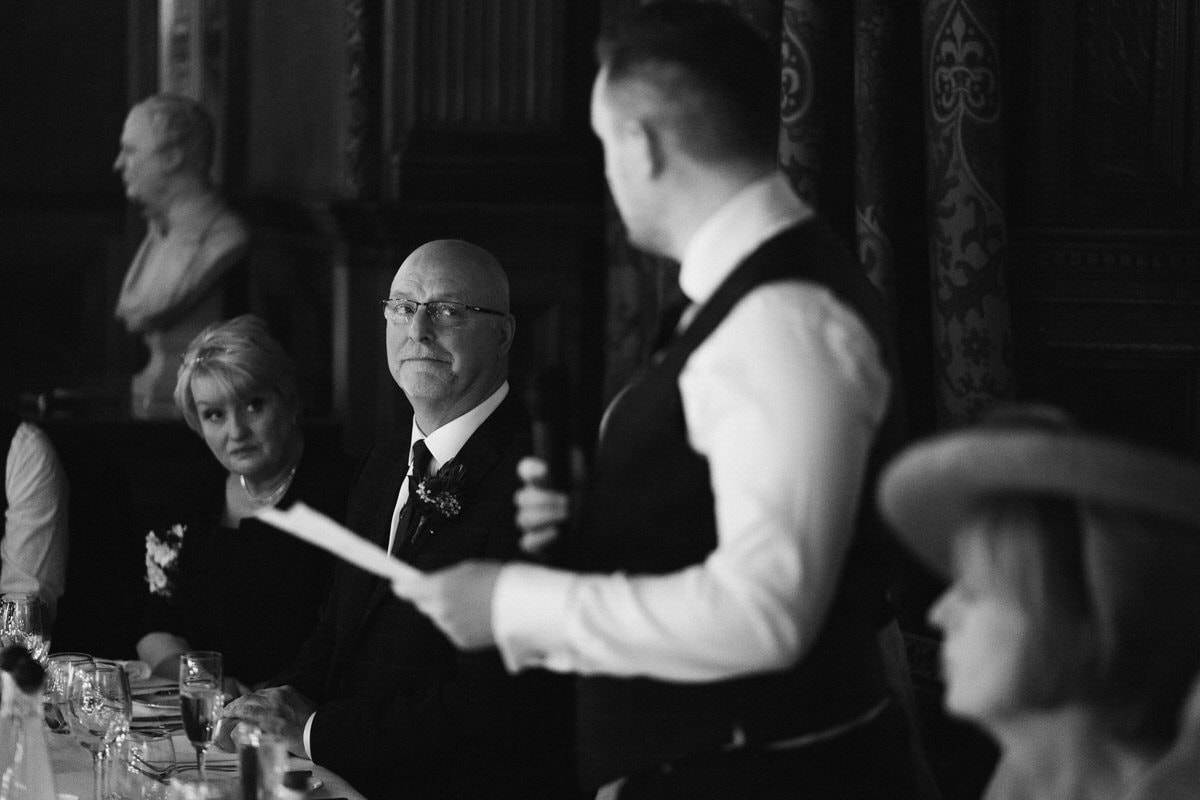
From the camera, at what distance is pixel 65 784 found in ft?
7.33

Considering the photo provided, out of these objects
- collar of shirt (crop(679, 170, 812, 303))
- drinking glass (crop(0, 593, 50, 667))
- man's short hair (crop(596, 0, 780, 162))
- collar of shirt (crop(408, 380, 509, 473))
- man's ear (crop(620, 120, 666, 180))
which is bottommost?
drinking glass (crop(0, 593, 50, 667))

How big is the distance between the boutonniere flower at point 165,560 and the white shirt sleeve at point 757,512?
202 centimetres

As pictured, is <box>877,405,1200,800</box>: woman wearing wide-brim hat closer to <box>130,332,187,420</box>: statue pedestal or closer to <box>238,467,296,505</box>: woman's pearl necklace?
<box>238,467,296,505</box>: woman's pearl necklace

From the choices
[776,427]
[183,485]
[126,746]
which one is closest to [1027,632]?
[776,427]

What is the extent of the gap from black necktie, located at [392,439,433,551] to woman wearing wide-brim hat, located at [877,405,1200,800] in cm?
137

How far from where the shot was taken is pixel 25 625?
2.62 m

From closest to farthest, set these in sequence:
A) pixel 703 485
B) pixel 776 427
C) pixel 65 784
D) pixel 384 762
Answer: pixel 776 427 → pixel 703 485 → pixel 65 784 → pixel 384 762

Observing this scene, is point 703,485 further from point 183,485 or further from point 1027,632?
point 183,485

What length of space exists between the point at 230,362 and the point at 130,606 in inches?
37.4

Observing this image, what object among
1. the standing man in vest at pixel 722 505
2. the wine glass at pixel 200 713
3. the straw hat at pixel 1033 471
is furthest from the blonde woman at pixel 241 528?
the straw hat at pixel 1033 471

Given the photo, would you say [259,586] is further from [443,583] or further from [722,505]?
[722,505]

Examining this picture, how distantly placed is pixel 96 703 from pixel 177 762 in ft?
0.51

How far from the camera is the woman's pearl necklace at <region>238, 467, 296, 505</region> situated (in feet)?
10.8

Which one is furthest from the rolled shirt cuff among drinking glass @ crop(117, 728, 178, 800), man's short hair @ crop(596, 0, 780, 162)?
drinking glass @ crop(117, 728, 178, 800)
